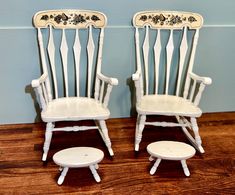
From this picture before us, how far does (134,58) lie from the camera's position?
7.88 ft

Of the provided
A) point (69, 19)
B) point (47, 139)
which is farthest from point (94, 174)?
point (69, 19)

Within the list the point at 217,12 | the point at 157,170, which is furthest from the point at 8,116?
the point at 217,12

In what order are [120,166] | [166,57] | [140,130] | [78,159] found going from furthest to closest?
[166,57] → [140,130] → [120,166] → [78,159]

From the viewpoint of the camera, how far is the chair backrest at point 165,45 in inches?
88.3

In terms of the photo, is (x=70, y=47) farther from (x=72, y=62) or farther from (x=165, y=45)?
(x=165, y=45)

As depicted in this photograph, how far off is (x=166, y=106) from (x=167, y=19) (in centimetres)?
72

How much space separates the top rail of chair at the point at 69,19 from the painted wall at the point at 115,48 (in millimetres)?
91

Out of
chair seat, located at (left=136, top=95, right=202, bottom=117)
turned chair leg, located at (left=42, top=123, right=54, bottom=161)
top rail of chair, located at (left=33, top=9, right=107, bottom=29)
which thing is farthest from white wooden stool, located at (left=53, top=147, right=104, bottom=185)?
top rail of chair, located at (left=33, top=9, right=107, bottom=29)

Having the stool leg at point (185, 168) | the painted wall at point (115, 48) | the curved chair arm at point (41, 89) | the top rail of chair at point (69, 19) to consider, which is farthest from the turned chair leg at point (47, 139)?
the stool leg at point (185, 168)

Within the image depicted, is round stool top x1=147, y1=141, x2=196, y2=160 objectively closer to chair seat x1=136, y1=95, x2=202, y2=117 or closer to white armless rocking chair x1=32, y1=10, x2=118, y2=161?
chair seat x1=136, y1=95, x2=202, y2=117

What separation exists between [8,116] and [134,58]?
1.18 metres

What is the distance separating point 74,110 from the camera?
1.92 meters

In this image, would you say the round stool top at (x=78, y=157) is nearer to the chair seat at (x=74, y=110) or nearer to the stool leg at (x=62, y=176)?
the stool leg at (x=62, y=176)

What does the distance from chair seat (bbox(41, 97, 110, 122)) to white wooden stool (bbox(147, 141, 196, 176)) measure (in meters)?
0.38
